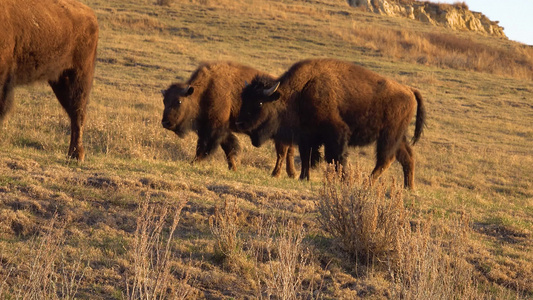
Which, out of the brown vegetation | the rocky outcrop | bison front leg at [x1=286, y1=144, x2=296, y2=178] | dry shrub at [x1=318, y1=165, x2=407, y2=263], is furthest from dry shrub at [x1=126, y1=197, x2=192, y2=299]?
the rocky outcrop

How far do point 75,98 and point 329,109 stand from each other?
4373 millimetres

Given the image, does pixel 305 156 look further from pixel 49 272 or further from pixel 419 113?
pixel 49 272

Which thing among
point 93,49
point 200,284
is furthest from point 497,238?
point 93,49

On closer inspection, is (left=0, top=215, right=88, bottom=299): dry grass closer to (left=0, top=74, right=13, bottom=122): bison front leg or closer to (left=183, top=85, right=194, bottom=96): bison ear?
(left=0, top=74, right=13, bottom=122): bison front leg

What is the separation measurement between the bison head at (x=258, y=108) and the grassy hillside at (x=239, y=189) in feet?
3.04

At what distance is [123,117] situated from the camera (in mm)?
15930

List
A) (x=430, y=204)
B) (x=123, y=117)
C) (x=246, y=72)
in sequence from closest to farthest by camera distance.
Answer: (x=430, y=204), (x=246, y=72), (x=123, y=117)

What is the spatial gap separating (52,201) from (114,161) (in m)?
3.00

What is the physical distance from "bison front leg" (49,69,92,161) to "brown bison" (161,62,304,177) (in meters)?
2.51

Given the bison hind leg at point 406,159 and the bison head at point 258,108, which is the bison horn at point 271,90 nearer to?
the bison head at point 258,108

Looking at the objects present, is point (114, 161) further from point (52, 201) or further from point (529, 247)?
point (529, 247)

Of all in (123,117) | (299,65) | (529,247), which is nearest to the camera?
(529,247)

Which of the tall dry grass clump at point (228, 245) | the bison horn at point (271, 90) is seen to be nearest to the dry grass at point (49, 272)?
the tall dry grass clump at point (228, 245)

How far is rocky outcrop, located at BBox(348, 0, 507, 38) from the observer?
53.4 meters
